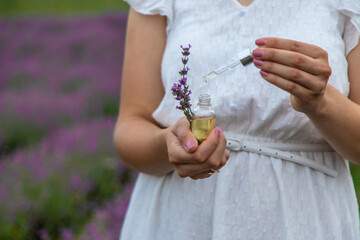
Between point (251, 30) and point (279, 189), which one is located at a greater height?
point (251, 30)

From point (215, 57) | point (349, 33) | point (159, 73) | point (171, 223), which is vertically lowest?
point (171, 223)

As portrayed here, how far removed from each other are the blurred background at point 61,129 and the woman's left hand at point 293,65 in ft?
5.94

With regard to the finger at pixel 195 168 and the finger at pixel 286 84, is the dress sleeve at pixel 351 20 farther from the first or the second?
the finger at pixel 195 168

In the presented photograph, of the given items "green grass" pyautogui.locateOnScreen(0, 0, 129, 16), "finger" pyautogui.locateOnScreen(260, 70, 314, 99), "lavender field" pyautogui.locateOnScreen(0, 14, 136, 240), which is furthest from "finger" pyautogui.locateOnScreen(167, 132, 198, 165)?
"green grass" pyautogui.locateOnScreen(0, 0, 129, 16)

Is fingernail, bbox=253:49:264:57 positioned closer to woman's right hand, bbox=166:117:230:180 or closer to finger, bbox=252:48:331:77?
finger, bbox=252:48:331:77

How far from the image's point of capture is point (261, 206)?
1.33 m

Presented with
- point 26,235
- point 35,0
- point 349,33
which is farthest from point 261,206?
point 35,0

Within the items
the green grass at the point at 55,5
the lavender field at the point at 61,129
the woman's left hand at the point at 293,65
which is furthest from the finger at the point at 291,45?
the green grass at the point at 55,5

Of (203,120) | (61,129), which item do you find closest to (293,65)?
(203,120)

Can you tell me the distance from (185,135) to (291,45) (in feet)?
0.94

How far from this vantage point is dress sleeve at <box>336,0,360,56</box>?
134 cm

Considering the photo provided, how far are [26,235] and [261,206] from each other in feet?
6.64

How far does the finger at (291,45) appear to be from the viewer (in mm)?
1075

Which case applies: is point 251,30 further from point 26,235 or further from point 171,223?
point 26,235
